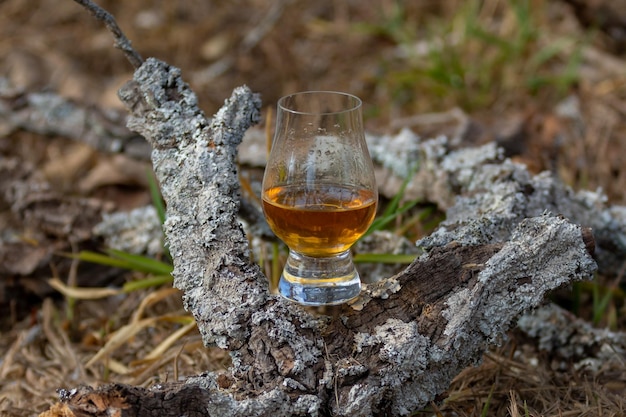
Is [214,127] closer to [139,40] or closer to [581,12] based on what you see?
[581,12]

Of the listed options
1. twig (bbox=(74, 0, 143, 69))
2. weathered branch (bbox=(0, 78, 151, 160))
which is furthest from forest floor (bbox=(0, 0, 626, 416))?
twig (bbox=(74, 0, 143, 69))

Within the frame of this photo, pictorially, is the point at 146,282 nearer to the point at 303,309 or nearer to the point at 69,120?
the point at 303,309

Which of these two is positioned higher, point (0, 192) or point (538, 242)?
point (538, 242)

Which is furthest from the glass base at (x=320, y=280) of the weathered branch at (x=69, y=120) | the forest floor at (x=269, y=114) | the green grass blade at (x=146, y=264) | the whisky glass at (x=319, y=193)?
the weathered branch at (x=69, y=120)

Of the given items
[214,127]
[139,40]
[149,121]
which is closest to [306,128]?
[214,127]

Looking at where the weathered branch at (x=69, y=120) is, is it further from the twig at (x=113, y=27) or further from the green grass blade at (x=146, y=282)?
the twig at (x=113, y=27)

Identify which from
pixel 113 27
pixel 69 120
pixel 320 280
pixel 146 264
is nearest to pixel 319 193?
pixel 320 280
